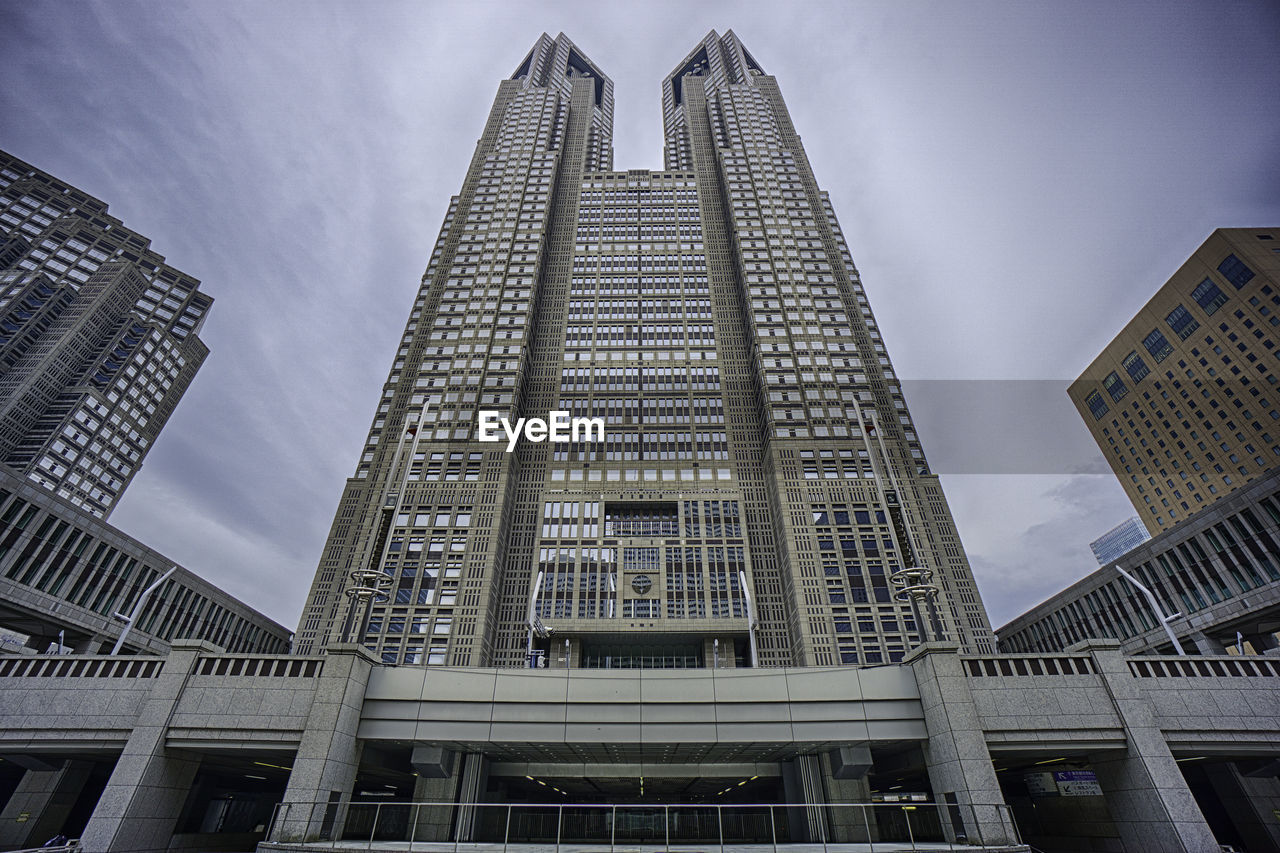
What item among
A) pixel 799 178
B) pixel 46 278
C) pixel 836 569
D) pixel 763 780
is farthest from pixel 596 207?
pixel 46 278

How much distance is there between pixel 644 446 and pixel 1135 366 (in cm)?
9693

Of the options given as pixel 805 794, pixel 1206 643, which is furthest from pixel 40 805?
pixel 1206 643

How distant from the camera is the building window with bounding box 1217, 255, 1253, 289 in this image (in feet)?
274

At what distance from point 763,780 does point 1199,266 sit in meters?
108

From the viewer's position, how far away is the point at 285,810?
2011 cm

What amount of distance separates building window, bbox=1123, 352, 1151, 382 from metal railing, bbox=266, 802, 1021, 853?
11041 cm

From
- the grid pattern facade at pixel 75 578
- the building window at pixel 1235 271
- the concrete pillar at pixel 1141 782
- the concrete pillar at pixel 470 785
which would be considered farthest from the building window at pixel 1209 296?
the grid pattern facade at pixel 75 578

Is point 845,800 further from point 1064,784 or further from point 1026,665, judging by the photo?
point 1064,784

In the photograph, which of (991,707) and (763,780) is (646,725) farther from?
(763,780)

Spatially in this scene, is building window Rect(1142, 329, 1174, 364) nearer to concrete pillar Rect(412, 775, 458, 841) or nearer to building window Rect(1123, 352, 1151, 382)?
building window Rect(1123, 352, 1151, 382)

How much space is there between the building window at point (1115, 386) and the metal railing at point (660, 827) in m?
113

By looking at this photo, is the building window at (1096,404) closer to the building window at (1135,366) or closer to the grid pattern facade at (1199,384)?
the grid pattern facade at (1199,384)

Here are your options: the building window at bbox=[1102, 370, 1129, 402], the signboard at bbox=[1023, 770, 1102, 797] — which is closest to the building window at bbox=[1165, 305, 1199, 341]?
the building window at bbox=[1102, 370, 1129, 402]

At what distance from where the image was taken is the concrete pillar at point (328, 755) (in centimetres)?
2022
